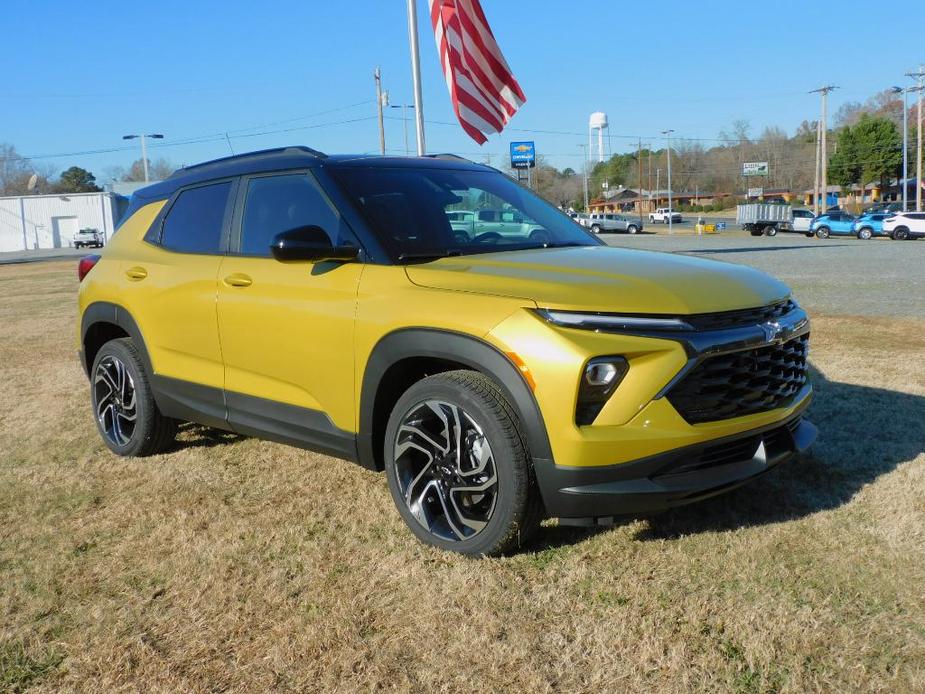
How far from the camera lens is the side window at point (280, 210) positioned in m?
4.17

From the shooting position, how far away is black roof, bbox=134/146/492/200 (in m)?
4.35

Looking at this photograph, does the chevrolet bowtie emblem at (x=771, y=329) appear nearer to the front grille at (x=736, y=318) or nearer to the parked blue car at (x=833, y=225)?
the front grille at (x=736, y=318)

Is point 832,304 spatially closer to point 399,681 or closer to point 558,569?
point 558,569

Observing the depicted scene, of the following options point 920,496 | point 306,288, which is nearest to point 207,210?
point 306,288

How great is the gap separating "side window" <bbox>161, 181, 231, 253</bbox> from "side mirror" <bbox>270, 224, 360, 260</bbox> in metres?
1.00

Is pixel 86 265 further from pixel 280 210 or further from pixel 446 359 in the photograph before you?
pixel 446 359

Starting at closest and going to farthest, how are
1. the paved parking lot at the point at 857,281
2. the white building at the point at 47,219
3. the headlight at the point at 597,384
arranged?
the headlight at the point at 597,384 < the paved parking lot at the point at 857,281 < the white building at the point at 47,219

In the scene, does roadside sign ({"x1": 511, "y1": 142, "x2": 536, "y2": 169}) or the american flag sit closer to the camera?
the american flag

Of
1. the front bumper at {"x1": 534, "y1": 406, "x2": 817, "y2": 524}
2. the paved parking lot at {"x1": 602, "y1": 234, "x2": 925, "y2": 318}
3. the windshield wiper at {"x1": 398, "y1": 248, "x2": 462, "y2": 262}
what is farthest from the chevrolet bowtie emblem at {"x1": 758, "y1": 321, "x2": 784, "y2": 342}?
the paved parking lot at {"x1": 602, "y1": 234, "x2": 925, "y2": 318}

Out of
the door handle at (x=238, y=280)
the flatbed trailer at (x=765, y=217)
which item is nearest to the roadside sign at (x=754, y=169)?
the flatbed trailer at (x=765, y=217)

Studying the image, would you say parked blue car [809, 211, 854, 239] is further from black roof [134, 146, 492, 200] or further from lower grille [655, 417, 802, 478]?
lower grille [655, 417, 802, 478]

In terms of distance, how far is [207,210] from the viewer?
4891 millimetres

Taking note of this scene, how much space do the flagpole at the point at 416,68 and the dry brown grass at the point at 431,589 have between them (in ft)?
31.1

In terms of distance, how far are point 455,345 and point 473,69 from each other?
1120cm
